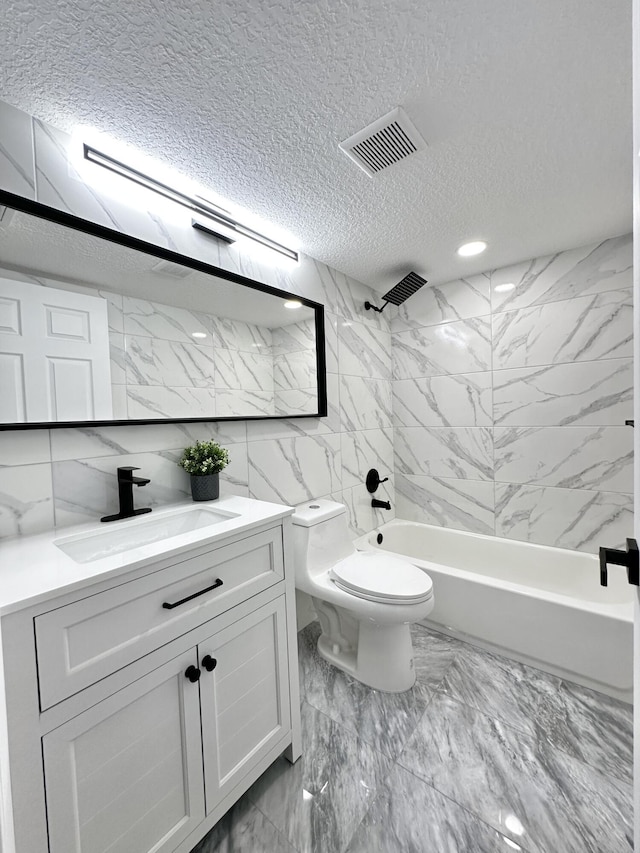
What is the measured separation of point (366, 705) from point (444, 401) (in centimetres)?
192

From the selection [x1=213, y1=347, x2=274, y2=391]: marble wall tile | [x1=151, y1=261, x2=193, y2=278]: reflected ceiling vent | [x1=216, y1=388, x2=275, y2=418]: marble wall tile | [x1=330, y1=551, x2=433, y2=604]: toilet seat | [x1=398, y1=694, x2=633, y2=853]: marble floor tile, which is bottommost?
[x1=398, y1=694, x2=633, y2=853]: marble floor tile

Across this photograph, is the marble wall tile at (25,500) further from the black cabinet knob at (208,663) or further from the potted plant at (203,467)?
the black cabinet knob at (208,663)

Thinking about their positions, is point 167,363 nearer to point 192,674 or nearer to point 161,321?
point 161,321

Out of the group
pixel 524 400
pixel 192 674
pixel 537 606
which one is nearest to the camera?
pixel 192 674

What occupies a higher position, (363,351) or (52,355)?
(363,351)

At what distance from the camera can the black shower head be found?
2.36 metres

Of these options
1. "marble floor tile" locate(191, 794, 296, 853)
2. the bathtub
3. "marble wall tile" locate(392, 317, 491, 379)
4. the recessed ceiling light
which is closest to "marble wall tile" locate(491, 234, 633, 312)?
"marble wall tile" locate(392, 317, 491, 379)

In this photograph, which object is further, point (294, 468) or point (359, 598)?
point (294, 468)

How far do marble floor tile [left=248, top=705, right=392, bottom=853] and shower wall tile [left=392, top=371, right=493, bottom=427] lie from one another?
1.95 meters

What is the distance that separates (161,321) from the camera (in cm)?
145

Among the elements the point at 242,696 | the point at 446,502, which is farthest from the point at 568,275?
the point at 242,696

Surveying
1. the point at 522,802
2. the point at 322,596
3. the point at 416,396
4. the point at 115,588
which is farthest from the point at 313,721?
the point at 416,396

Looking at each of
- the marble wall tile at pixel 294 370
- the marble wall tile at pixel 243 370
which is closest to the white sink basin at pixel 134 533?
the marble wall tile at pixel 243 370

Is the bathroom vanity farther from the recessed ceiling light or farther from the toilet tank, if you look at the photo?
the recessed ceiling light
